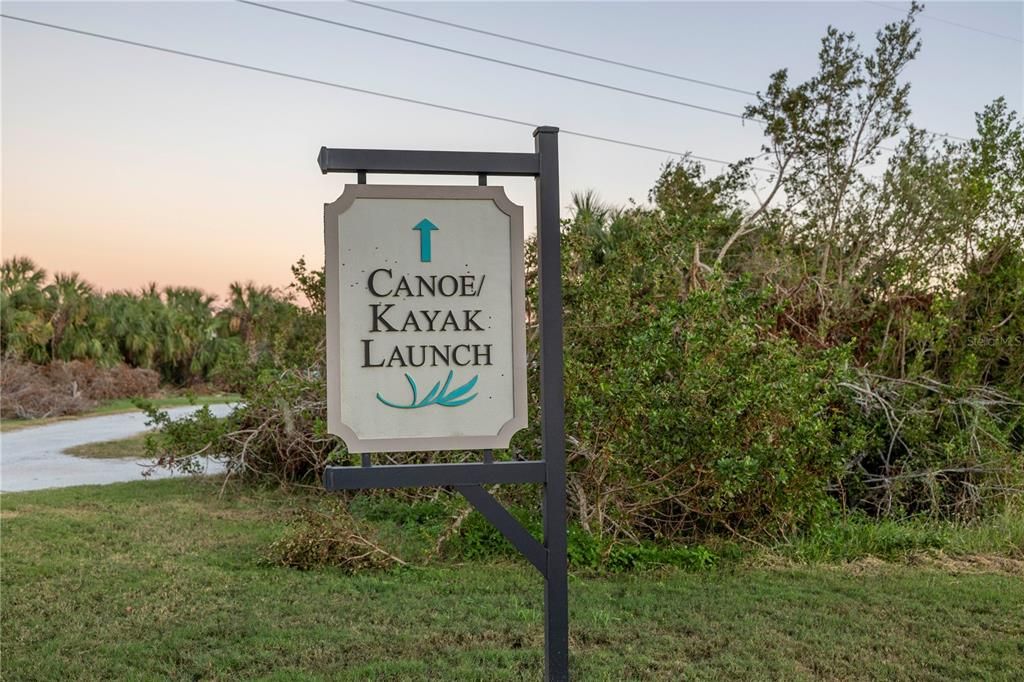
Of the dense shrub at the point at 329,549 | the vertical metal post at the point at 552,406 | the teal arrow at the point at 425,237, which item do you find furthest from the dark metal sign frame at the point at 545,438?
the dense shrub at the point at 329,549

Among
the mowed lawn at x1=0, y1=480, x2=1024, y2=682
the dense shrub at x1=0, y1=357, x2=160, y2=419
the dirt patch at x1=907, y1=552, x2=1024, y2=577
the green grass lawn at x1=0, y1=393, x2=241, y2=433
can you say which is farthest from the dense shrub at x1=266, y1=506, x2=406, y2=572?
the dense shrub at x1=0, y1=357, x2=160, y2=419

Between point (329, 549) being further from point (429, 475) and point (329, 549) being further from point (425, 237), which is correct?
point (425, 237)

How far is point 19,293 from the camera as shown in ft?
92.3

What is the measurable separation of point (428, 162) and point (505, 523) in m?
1.51

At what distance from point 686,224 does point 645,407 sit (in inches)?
78.5

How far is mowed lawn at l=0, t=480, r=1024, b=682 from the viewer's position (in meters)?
4.62

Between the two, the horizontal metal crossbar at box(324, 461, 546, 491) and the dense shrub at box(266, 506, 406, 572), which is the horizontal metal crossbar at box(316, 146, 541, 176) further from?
the dense shrub at box(266, 506, 406, 572)

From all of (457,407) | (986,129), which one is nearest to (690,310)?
(457,407)

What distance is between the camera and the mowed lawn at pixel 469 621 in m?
Result: 4.62

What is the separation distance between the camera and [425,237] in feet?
12.1

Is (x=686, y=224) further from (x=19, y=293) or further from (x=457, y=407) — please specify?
(x=19, y=293)

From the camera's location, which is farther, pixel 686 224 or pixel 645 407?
pixel 686 224

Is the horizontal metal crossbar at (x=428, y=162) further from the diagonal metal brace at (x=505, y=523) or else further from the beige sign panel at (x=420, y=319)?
the diagonal metal brace at (x=505, y=523)

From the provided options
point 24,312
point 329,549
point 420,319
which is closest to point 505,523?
point 420,319
